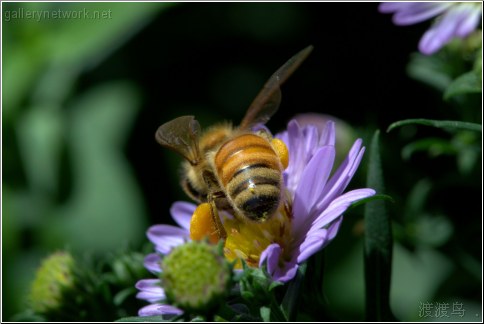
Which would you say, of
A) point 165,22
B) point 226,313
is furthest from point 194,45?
point 226,313

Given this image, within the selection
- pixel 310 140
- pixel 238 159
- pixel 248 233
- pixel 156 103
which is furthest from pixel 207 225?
pixel 156 103

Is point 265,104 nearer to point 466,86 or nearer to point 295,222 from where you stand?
point 295,222

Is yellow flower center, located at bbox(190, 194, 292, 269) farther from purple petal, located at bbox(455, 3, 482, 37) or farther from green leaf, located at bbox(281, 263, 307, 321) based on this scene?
purple petal, located at bbox(455, 3, 482, 37)

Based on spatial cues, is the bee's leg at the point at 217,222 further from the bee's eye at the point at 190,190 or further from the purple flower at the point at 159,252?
the bee's eye at the point at 190,190

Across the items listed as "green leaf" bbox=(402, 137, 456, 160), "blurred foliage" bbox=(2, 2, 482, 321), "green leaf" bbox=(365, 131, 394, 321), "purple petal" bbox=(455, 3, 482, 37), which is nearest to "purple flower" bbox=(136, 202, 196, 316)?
"green leaf" bbox=(365, 131, 394, 321)

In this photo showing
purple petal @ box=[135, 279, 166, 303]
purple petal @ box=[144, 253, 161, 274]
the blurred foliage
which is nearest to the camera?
purple petal @ box=[135, 279, 166, 303]

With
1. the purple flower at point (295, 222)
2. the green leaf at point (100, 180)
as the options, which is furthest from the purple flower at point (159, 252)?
the green leaf at point (100, 180)
